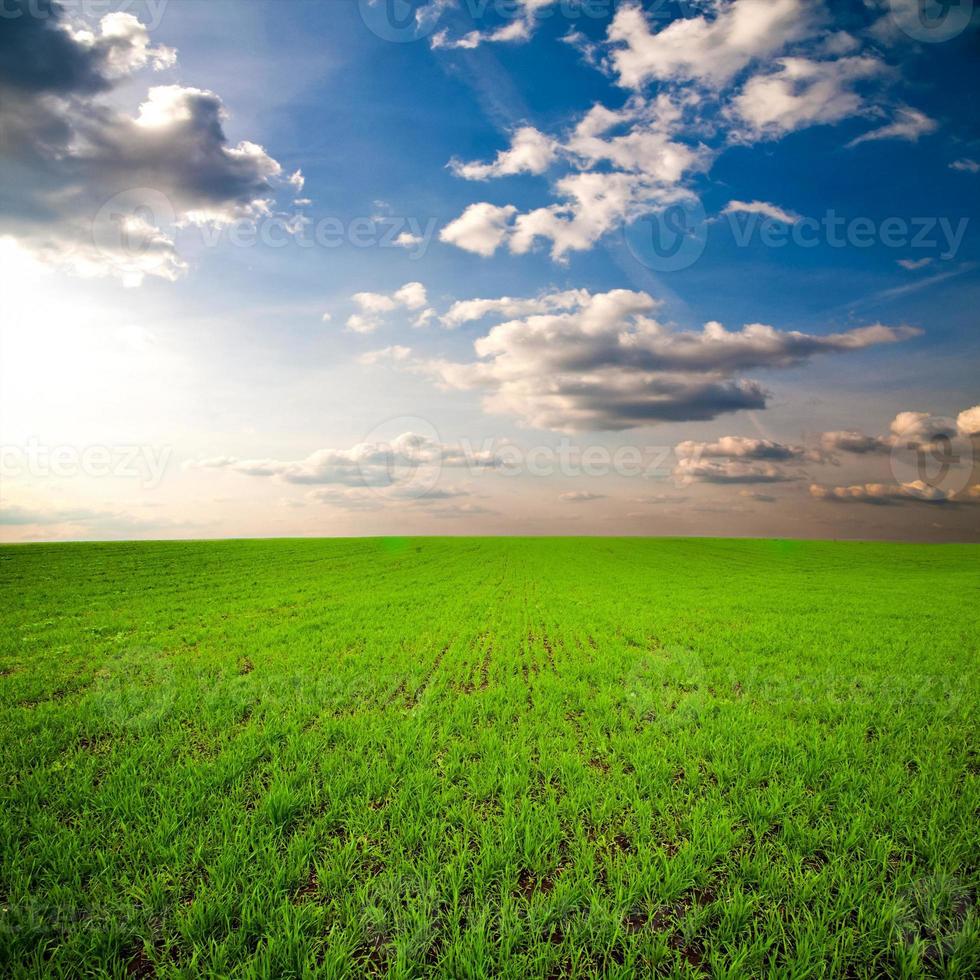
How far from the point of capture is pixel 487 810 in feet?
18.5

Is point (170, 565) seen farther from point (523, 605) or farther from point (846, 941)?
point (846, 941)

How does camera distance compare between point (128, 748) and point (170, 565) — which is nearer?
point (128, 748)

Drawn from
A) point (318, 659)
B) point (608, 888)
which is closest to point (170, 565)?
point (318, 659)

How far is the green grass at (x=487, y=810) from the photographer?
Result: 12.6 ft

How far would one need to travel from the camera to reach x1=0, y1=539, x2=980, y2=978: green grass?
152 inches

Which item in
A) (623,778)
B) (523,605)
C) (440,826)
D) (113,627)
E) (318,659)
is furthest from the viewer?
(523,605)

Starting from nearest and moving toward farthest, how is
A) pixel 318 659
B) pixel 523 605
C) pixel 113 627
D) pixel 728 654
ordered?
pixel 318 659 < pixel 728 654 < pixel 113 627 < pixel 523 605

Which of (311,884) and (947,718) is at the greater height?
(311,884)

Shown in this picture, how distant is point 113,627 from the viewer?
54.4 feet

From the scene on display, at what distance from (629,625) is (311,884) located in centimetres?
1423

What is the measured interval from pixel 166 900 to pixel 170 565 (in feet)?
121

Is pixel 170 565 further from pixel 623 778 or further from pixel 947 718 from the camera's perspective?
pixel 947 718

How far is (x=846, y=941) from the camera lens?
385 cm

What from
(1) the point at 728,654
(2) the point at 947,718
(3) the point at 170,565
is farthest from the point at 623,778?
(3) the point at 170,565
